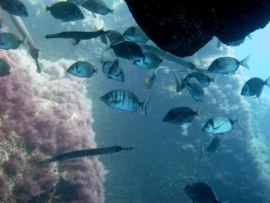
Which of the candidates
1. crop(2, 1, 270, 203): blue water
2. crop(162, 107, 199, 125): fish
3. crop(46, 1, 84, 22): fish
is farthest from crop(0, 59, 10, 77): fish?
crop(2, 1, 270, 203): blue water

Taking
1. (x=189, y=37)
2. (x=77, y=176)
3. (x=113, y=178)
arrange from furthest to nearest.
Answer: (x=113, y=178), (x=77, y=176), (x=189, y=37)

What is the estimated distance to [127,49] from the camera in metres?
4.98

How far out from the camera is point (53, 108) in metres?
8.61

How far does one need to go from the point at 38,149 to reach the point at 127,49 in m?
3.48

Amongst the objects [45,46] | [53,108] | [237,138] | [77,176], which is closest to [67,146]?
[77,176]

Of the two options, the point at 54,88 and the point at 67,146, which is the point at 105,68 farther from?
the point at 54,88

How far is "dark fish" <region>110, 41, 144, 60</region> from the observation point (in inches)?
195

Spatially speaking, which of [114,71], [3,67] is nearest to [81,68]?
[114,71]

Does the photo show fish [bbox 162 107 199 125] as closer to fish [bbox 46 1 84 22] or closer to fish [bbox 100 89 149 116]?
fish [bbox 100 89 149 116]

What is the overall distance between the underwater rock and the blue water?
10.2 m

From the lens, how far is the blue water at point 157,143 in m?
13.6

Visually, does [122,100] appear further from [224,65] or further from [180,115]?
[224,65]

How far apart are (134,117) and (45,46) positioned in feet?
→ 20.0

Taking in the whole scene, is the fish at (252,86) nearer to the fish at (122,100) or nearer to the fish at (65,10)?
the fish at (122,100)
